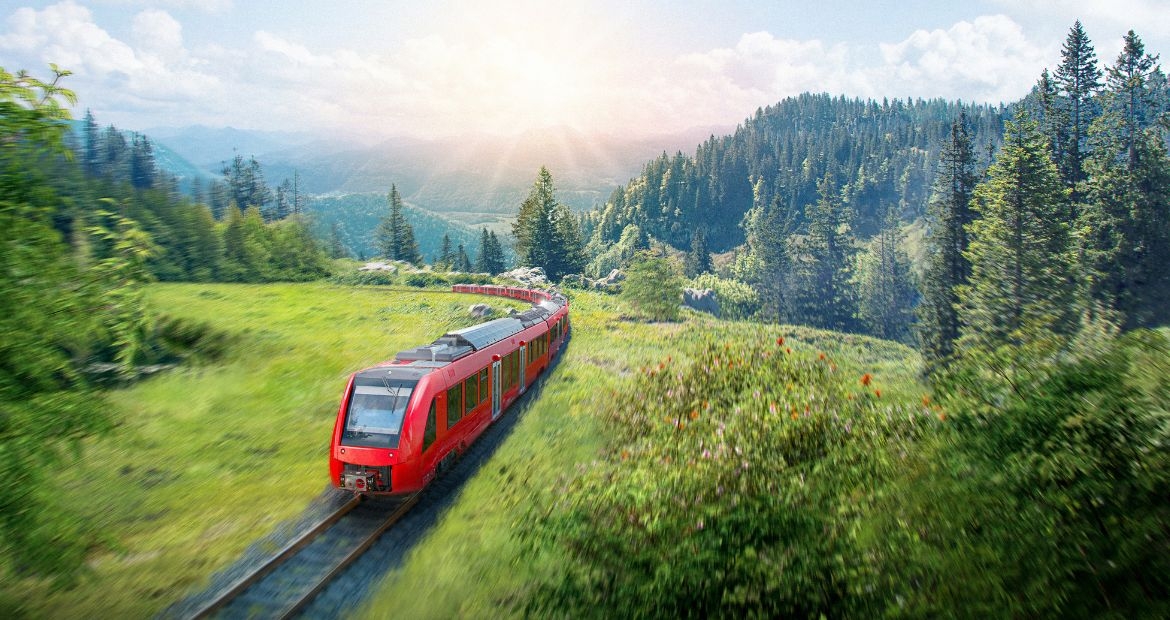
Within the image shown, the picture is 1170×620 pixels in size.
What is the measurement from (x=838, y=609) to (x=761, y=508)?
1.61 m

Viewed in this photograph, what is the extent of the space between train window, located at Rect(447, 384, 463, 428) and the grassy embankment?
11.3 ft

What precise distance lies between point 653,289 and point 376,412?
35.8 metres

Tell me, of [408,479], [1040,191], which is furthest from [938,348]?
[408,479]

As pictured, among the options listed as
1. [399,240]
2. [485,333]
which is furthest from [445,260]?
[485,333]

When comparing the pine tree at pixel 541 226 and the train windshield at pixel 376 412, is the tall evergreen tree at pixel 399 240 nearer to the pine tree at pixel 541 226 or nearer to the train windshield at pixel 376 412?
the pine tree at pixel 541 226

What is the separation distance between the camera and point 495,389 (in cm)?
1830

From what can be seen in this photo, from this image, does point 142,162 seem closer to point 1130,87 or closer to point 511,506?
point 511,506

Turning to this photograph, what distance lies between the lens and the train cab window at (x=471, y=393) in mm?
15594

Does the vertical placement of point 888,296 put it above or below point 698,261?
below

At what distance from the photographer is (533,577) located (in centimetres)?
915

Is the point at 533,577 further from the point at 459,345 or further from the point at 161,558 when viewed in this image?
the point at 459,345

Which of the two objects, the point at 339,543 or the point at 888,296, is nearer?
the point at 339,543

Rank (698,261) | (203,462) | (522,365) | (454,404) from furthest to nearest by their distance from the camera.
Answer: (698,261) < (522,365) < (203,462) < (454,404)

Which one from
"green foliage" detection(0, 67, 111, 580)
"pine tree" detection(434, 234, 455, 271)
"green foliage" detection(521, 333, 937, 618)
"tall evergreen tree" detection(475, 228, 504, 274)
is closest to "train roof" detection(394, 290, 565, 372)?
"green foliage" detection(521, 333, 937, 618)
